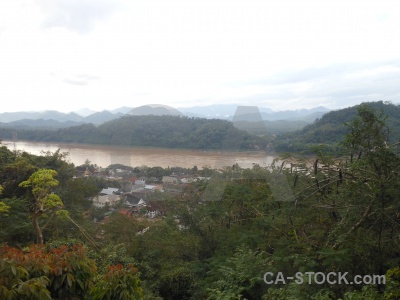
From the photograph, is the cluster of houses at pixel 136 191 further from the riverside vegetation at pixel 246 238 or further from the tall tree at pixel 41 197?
the tall tree at pixel 41 197

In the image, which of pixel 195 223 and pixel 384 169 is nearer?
pixel 384 169

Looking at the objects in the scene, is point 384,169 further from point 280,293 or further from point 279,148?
point 279,148

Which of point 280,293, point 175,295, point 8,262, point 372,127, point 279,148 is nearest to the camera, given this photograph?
point 8,262

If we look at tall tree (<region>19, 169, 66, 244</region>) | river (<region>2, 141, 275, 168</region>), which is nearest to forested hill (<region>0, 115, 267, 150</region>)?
river (<region>2, 141, 275, 168</region>)

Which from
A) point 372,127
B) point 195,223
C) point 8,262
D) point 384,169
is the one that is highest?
point 372,127

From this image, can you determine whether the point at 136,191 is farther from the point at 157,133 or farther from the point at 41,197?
the point at 157,133

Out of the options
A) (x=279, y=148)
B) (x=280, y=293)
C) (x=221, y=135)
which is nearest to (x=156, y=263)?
(x=280, y=293)

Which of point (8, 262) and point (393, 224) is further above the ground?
point (8, 262)
